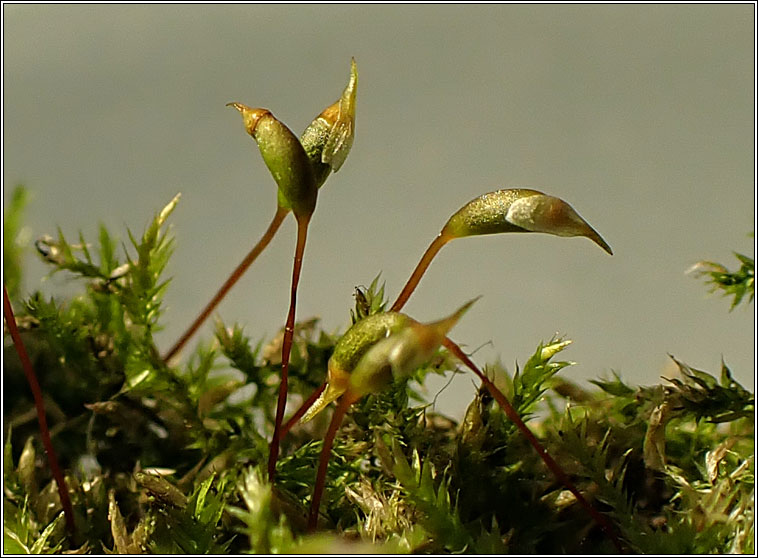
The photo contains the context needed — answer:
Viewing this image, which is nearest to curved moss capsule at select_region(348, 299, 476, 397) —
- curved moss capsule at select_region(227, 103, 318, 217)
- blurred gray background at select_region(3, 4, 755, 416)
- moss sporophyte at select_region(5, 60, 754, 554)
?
moss sporophyte at select_region(5, 60, 754, 554)

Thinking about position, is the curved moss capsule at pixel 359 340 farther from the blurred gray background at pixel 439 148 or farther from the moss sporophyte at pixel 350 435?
the blurred gray background at pixel 439 148

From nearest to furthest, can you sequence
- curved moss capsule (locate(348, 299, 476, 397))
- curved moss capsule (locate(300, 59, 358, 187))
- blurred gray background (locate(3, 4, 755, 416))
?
curved moss capsule (locate(348, 299, 476, 397)) < curved moss capsule (locate(300, 59, 358, 187)) < blurred gray background (locate(3, 4, 755, 416))

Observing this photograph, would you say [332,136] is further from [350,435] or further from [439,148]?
[439,148]

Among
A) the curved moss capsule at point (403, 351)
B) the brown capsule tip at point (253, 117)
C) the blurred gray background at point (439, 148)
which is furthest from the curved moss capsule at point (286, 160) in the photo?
the blurred gray background at point (439, 148)

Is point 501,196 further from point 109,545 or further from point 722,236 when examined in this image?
point 722,236

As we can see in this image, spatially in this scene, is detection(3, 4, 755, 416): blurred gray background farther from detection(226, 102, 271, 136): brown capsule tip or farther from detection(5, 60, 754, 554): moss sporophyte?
detection(226, 102, 271, 136): brown capsule tip

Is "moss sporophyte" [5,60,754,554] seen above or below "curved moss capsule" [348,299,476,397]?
below
